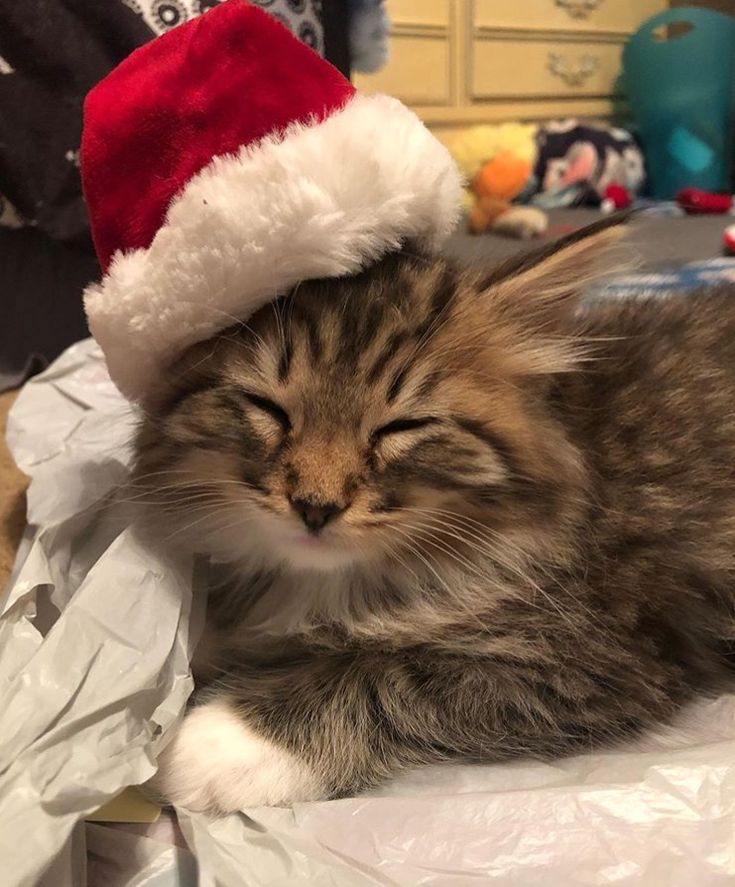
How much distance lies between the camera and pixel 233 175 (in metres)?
0.81

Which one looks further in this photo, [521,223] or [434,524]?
[521,223]

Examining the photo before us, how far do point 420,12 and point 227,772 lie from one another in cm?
367

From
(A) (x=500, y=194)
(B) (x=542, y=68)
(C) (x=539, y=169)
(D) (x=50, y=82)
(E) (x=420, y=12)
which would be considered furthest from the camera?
(B) (x=542, y=68)

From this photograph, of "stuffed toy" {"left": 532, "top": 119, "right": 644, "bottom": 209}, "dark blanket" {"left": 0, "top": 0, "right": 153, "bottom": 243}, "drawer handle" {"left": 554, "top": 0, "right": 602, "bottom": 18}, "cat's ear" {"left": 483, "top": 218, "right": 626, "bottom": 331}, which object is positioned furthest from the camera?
"drawer handle" {"left": 554, "top": 0, "right": 602, "bottom": 18}

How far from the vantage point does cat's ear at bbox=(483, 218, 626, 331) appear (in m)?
0.84

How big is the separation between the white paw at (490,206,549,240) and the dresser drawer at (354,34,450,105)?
980mm

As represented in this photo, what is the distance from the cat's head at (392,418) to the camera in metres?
0.84

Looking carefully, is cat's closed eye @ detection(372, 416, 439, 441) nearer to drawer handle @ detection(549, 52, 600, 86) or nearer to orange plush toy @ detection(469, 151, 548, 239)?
orange plush toy @ detection(469, 151, 548, 239)

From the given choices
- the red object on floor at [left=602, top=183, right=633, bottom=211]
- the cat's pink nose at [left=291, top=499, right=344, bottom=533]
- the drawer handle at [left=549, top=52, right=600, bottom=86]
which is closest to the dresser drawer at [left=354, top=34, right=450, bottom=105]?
the drawer handle at [left=549, top=52, right=600, bottom=86]

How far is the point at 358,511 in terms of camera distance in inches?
32.2

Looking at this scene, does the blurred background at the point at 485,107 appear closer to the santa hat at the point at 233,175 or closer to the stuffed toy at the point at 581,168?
the stuffed toy at the point at 581,168

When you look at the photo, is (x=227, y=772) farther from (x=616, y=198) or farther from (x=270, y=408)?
(x=616, y=198)

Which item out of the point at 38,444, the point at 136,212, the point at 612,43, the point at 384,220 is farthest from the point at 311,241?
the point at 612,43

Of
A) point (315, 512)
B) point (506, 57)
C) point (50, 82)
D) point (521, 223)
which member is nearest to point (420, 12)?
point (506, 57)
